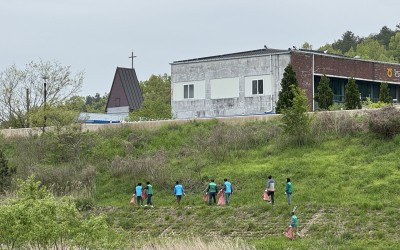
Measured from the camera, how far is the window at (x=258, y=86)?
195 feet

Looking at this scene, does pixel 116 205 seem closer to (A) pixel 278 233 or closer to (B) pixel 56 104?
(A) pixel 278 233

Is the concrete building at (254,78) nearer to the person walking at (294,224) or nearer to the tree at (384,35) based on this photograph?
the person walking at (294,224)

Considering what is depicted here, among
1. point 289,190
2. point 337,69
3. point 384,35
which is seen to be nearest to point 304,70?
point 337,69

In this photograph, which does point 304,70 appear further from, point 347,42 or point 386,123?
point 347,42

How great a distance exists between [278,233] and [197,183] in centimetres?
925

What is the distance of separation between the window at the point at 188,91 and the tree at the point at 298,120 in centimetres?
1976

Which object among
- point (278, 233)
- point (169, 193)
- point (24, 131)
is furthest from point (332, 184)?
point (24, 131)

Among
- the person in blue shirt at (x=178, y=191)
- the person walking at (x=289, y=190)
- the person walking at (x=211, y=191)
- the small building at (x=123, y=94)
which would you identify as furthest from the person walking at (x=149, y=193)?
the small building at (x=123, y=94)

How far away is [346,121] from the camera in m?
44.5

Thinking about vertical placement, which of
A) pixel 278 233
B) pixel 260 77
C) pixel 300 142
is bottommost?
pixel 278 233

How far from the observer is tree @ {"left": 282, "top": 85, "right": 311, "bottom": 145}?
143ft

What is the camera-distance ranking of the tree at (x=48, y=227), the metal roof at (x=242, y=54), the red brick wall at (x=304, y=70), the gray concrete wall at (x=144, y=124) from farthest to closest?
1. the metal roof at (x=242, y=54)
2. the red brick wall at (x=304, y=70)
3. the gray concrete wall at (x=144, y=124)
4. the tree at (x=48, y=227)

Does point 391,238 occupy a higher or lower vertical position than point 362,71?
lower

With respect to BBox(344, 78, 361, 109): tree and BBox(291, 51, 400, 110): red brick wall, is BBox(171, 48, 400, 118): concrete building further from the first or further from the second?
BBox(344, 78, 361, 109): tree
